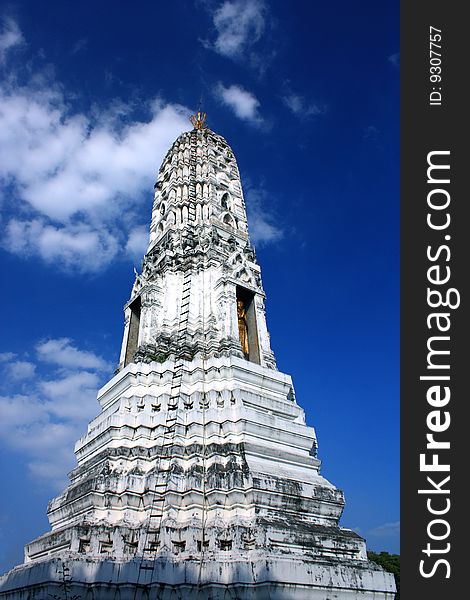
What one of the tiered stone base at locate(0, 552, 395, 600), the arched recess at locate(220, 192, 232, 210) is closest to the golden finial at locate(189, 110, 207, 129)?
the arched recess at locate(220, 192, 232, 210)

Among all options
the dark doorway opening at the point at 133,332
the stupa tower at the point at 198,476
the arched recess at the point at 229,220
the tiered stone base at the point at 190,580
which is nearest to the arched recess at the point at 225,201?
the arched recess at the point at 229,220

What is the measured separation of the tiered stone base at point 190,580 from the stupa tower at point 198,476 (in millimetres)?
33

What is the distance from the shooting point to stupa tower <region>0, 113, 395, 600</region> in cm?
1214

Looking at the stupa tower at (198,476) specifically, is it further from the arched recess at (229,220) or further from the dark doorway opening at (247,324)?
the arched recess at (229,220)

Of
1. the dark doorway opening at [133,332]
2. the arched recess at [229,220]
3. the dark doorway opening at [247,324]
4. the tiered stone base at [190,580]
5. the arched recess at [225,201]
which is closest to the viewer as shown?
the tiered stone base at [190,580]

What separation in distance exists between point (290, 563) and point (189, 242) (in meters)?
14.7

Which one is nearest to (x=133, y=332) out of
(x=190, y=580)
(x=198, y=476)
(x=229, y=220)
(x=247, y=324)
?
(x=247, y=324)

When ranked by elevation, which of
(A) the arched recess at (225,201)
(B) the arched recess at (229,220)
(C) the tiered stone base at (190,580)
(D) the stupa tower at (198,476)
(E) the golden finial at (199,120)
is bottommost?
(C) the tiered stone base at (190,580)

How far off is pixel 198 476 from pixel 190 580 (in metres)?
3.04

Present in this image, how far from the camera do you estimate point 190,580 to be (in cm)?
1212

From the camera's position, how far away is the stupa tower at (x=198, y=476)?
12141 millimetres

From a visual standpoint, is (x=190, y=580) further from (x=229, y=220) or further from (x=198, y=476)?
(x=229, y=220)

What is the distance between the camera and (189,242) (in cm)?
2264

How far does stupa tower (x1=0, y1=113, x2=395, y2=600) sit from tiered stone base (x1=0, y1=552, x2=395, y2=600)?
0.11 feet
